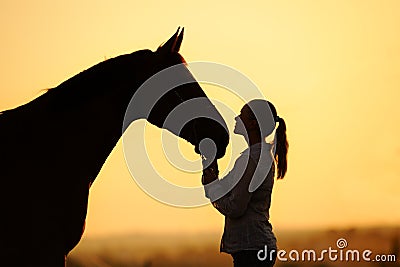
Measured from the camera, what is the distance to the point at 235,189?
371 centimetres

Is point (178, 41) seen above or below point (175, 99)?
above

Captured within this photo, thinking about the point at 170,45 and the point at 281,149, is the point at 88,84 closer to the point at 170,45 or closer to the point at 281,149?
the point at 170,45

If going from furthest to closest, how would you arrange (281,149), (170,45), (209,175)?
1. (170,45)
2. (281,149)
3. (209,175)

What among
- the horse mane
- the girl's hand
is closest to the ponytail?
the girl's hand

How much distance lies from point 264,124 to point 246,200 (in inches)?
13.8

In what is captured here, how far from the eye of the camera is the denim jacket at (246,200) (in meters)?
3.70

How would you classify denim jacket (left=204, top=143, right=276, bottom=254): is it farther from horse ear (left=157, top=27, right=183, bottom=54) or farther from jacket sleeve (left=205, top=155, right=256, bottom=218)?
horse ear (left=157, top=27, right=183, bottom=54)

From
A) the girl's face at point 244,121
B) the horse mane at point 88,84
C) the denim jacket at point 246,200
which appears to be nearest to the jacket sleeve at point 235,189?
the denim jacket at point 246,200

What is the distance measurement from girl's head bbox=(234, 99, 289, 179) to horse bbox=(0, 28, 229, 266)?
0.21m

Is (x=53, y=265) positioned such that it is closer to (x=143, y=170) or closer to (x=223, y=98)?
(x=143, y=170)

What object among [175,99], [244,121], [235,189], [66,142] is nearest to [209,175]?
[235,189]

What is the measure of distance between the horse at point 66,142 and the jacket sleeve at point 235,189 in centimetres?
21

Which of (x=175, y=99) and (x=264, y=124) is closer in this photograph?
(x=264, y=124)

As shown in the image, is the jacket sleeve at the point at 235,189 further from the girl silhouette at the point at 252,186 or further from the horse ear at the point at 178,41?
the horse ear at the point at 178,41
